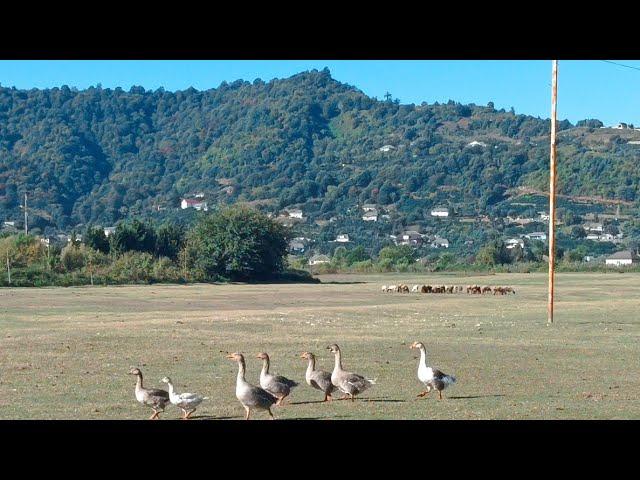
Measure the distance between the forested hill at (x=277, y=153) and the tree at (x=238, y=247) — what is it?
56.1m

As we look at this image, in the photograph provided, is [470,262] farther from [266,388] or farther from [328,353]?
[266,388]

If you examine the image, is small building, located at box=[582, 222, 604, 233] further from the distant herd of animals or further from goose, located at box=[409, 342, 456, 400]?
goose, located at box=[409, 342, 456, 400]

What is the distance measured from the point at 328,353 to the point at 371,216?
103567 millimetres

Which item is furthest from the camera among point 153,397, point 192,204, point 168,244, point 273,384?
point 192,204

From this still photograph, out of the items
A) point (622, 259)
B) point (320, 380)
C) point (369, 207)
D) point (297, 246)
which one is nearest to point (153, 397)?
point (320, 380)

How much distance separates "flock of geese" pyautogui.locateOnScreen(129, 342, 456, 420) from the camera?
10258mm

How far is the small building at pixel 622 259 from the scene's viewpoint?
84.9 m

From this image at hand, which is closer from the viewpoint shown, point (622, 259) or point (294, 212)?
point (622, 259)

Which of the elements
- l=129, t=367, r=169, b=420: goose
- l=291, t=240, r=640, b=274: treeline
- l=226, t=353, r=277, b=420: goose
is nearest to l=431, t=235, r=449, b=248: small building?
l=291, t=240, r=640, b=274: treeline

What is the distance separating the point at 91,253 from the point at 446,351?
1622 inches

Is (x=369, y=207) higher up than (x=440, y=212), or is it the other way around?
(x=369, y=207)

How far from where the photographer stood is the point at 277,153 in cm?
15588
